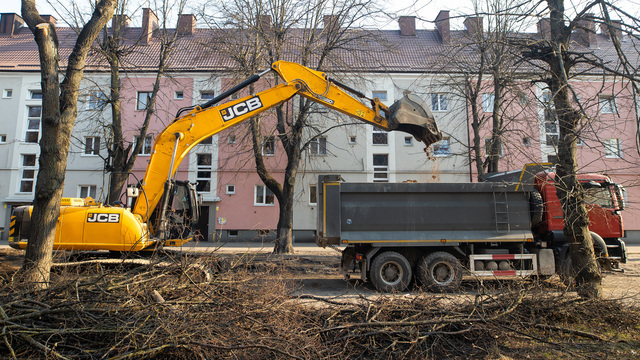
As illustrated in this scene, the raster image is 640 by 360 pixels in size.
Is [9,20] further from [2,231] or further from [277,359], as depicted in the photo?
[277,359]

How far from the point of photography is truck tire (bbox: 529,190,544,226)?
28.1 ft

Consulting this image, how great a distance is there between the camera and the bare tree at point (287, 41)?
13594mm

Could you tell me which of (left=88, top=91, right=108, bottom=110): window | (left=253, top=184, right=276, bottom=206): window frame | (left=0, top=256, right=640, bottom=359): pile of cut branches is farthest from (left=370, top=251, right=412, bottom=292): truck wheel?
(left=253, top=184, right=276, bottom=206): window frame

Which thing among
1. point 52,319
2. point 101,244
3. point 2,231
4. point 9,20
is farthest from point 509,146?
point 9,20

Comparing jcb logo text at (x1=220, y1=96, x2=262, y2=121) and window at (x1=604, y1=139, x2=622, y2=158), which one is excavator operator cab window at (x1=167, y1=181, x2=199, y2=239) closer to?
jcb logo text at (x1=220, y1=96, x2=262, y2=121)

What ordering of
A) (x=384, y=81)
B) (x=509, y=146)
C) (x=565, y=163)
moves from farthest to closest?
(x=384, y=81), (x=509, y=146), (x=565, y=163)

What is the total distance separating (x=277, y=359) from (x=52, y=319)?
2.18 meters

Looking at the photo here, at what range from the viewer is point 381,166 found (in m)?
23.4

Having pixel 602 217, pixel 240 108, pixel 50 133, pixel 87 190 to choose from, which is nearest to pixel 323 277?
pixel 240 108

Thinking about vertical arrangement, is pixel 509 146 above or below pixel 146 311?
above

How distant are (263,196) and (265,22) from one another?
1175cm

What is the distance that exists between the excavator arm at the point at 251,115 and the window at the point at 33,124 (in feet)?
70.0

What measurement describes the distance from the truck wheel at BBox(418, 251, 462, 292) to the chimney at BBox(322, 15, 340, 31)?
907cm

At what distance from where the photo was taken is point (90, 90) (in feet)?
41.0
